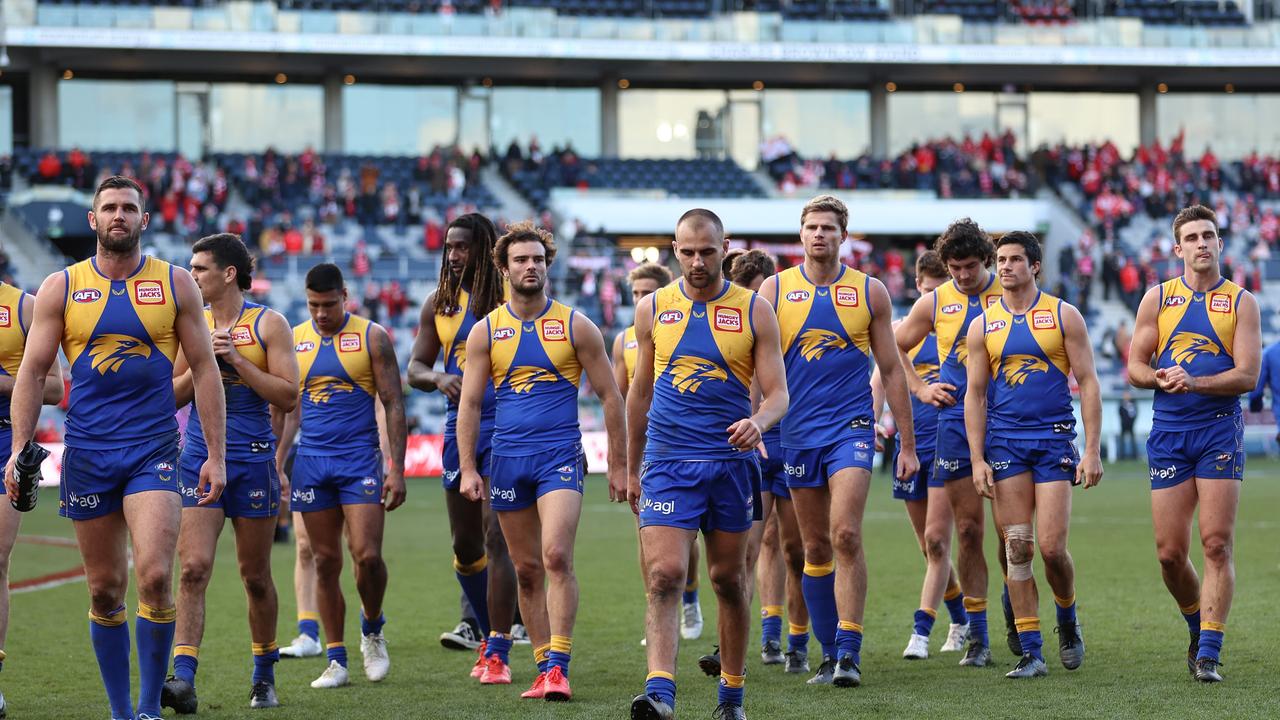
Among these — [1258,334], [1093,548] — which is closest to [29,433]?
[1258,334]

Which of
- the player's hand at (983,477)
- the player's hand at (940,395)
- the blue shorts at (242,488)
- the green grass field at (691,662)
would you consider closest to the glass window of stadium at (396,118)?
the green grass field at (691,662)

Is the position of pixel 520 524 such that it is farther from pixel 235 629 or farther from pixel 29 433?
pixel 235 629

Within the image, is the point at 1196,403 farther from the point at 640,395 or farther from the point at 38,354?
→ the point at 38,354

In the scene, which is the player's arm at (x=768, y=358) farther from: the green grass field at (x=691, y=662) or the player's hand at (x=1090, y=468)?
the player's hand at (x=1090, y=468)

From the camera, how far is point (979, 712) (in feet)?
26.6

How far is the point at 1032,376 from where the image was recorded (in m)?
9.48

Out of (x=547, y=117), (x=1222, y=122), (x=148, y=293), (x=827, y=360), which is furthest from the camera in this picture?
(x=1222, y=122)

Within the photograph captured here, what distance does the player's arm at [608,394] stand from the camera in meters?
8.71

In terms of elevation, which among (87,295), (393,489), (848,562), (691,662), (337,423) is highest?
(87,295)

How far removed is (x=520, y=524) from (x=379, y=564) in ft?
3.63

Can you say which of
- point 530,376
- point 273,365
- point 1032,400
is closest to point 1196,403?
point 1032,400

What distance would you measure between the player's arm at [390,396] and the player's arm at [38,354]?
2.40 m

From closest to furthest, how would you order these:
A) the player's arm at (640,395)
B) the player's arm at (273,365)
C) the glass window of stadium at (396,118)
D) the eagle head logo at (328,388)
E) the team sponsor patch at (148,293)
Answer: the team sponsor patch at (148,293), the player's arm at (640,395), the player's arm at (273,365), the eagle head logo at (328,388), the glass window of stadium at (396,118)

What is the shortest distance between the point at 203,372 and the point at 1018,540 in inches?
179
